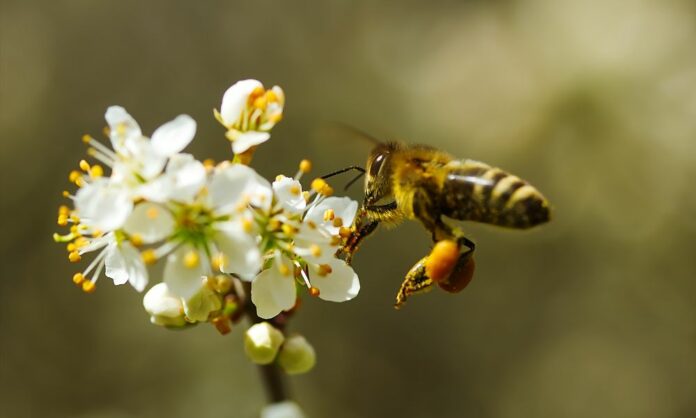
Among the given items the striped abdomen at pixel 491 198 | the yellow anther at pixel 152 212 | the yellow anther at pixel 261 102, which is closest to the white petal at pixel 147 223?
the yellow anther at pixel 152 212

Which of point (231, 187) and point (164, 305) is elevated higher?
point (231, 187)

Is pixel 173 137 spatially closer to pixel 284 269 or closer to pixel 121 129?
pixel 121 129

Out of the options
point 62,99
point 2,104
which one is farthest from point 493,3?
point 2,104

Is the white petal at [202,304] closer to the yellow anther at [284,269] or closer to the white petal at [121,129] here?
the yellow anther at [284,269]

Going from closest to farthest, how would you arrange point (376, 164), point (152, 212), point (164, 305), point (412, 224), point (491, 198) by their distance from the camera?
point (152, 212)
point (491, 198)
point (164, 305)
point (376, 164)
point (412, 224)

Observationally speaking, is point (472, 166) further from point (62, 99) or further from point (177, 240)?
point (62, 99)

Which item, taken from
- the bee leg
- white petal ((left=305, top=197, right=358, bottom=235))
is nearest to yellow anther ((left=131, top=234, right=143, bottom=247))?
white petal ((left=305, top=197, right=358, bottom=235))

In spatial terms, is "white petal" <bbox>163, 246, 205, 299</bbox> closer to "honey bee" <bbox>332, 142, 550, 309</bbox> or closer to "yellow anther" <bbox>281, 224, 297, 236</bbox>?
"yellow anther" <bbox>281, 224, 297, 236</bbox>

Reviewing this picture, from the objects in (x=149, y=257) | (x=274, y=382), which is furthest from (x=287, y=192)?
Result: (x=274, y=382)
